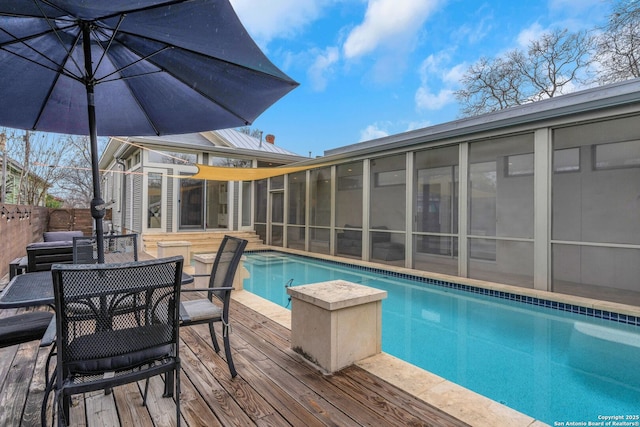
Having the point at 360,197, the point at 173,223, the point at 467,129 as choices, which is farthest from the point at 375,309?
the point at 173,223

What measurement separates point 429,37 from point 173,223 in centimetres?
1921

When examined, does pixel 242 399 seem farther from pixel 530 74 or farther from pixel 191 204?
pixel 530 74

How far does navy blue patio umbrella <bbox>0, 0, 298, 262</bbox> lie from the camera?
2.10m

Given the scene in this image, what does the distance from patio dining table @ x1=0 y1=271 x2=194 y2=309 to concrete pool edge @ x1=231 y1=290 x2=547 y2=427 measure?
1635mm

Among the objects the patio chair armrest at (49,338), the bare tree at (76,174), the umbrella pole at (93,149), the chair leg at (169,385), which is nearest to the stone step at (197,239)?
the bare tree at (76,174)

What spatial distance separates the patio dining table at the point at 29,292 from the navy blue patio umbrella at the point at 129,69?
0.39 m

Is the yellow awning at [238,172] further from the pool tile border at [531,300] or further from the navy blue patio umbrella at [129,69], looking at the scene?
the navy blue patio umbrella at [129,69]

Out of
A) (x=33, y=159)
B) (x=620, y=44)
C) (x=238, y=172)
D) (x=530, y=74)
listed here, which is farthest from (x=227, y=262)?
(x=530, y=74)

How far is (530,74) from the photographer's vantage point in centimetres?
1517

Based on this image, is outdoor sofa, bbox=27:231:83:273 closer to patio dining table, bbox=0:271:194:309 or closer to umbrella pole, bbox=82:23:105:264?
patio dining table, bbox=0:271:194:309

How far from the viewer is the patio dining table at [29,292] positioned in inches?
77.0

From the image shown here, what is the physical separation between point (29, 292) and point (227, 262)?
1.27 m

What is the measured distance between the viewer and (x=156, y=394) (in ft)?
7.30

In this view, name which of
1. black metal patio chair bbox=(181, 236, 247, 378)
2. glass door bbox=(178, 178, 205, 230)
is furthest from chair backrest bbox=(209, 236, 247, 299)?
glass door bbox=(178, 178, 205, 230)
